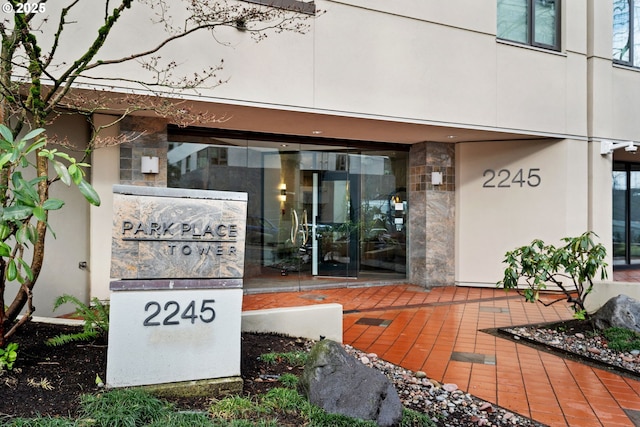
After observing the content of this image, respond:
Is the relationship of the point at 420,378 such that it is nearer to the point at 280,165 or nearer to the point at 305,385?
the point at 305,385

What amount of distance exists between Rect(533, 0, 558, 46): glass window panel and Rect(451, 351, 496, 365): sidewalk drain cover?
6024mm

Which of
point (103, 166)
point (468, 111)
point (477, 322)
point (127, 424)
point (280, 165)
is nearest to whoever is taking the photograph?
point (127, 424)

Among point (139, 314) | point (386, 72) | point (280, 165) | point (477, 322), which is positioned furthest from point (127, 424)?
point (280, 165)

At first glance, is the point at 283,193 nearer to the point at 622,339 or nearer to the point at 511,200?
the point at 511,200

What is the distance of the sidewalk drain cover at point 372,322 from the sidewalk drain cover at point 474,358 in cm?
125

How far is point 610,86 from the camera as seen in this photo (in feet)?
27.3

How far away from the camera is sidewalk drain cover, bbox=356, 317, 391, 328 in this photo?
577cm

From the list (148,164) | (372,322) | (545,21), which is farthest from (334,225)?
(545,21)

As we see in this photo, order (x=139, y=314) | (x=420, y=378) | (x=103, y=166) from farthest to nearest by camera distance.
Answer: (x=103, y=166), (x=420, y=378), (x=139, y=314)

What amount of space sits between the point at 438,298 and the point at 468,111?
10.00ft

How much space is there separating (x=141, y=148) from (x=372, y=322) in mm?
4045

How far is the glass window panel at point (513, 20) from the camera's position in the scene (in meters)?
7.84

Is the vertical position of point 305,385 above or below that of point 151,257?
below

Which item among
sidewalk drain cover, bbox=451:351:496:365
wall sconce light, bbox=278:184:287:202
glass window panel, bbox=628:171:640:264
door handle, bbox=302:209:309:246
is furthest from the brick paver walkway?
glass window panel, bbox=628:171:640:264
